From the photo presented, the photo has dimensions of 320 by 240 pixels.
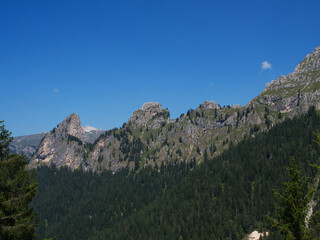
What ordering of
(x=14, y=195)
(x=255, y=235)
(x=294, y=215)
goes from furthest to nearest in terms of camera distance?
1. (x=255, y=235)
2. (x=294, y=215)
3. (x=14, y=195)

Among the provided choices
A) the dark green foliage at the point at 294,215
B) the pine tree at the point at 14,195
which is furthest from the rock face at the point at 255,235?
the pine tree at the point at 14,195

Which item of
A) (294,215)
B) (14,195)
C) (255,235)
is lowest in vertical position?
(255,235)

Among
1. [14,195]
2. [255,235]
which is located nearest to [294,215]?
[14,195]

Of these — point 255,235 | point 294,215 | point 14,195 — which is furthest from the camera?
point 255,235

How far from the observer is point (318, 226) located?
2597 cm

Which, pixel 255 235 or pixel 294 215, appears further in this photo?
pixel 255 235

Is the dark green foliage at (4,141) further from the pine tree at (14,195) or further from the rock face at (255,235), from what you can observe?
the rock face at (255,235)

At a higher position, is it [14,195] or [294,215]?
[294,215]

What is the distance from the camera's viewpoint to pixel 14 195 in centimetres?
2367

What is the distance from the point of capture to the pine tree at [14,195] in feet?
71.7

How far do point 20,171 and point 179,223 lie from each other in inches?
7555

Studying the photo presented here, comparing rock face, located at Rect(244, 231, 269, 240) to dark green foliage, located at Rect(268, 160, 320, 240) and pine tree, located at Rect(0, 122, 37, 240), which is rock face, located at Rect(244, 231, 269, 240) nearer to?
dark green foliage, located at Rect(268, 160, 320, 240)

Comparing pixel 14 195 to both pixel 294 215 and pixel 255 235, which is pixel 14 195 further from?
pixel 255 235

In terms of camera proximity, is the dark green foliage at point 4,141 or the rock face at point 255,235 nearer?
the dark green foliage at point 4,141
